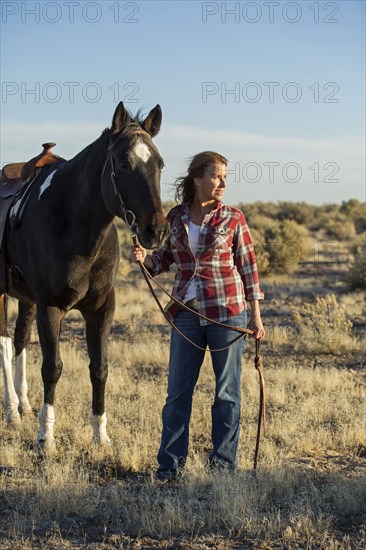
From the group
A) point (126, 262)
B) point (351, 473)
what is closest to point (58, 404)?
point (351, 473)

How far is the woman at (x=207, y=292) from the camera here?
523 cm

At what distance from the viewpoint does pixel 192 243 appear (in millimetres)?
5266

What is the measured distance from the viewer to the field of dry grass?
446 cm

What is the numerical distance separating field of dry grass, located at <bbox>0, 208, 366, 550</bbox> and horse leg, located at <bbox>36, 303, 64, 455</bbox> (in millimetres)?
170

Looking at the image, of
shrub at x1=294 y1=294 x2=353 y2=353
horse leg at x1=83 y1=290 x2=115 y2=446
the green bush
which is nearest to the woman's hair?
horse leg at x1=83 y1=290 x2=115 y2=446

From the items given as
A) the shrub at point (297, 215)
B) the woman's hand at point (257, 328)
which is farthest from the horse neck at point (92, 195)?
the shrub at point (297, 215)

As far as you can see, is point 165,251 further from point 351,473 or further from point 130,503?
point 351,473

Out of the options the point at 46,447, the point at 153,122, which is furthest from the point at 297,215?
the point at 153,122

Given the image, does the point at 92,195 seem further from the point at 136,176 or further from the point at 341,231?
the point at 341,231

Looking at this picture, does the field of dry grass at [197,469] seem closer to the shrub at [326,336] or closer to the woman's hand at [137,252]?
the shrub at [326,336]

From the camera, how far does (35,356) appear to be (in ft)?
34.2

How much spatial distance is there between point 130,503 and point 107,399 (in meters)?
3.05

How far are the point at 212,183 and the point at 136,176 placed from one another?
544mm

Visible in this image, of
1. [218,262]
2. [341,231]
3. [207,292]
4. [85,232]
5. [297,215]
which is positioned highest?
[297,215]
